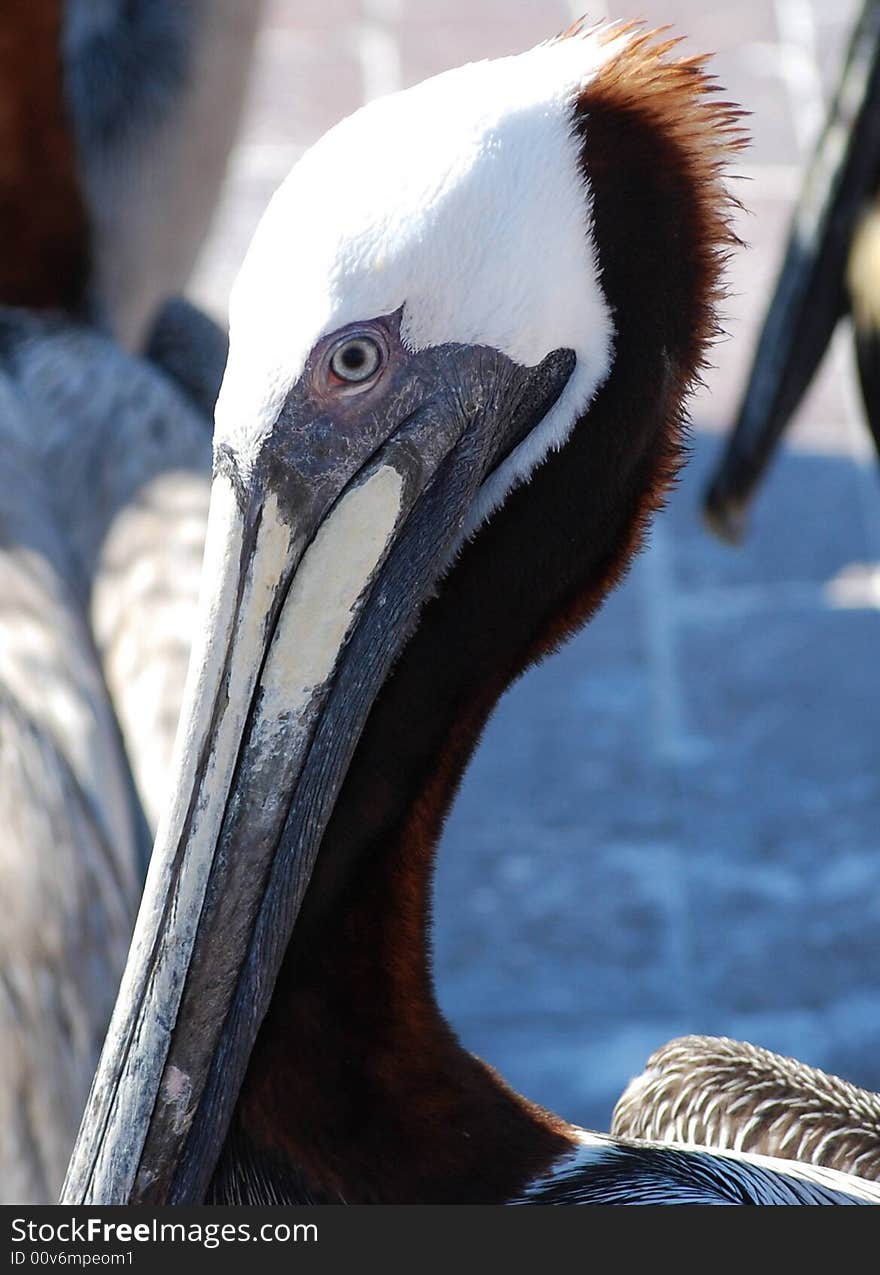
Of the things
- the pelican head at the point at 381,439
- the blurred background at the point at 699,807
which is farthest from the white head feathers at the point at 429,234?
the blurred background at the point at 699,807

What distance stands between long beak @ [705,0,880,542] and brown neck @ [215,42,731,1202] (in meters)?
1.30

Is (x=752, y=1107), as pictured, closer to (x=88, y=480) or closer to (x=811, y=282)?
(x=88, y=480)

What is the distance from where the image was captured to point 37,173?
8.68ft

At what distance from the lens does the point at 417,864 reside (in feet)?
4.44

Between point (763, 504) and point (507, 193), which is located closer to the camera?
point (507, 193)

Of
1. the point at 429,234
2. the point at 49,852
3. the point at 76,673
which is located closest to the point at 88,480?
the point at 76,673

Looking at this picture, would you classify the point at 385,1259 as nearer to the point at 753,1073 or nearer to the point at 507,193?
the point at 753,1073

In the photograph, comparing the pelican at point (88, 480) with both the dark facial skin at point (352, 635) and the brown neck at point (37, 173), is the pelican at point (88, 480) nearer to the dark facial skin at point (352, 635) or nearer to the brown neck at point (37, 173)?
the brown neck at point (37, 173)

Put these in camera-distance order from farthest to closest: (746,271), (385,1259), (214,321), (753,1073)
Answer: (746,271)
(214,321)
(753,1073)
(385,1259)

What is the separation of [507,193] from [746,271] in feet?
9.04

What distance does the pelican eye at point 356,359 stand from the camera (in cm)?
117

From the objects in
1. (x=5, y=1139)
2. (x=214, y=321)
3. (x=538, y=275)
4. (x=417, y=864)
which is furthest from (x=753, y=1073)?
(x=214, y=321)

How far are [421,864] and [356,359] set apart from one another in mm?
394

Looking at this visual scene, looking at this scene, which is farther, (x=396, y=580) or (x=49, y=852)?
(x=49, y=852)
